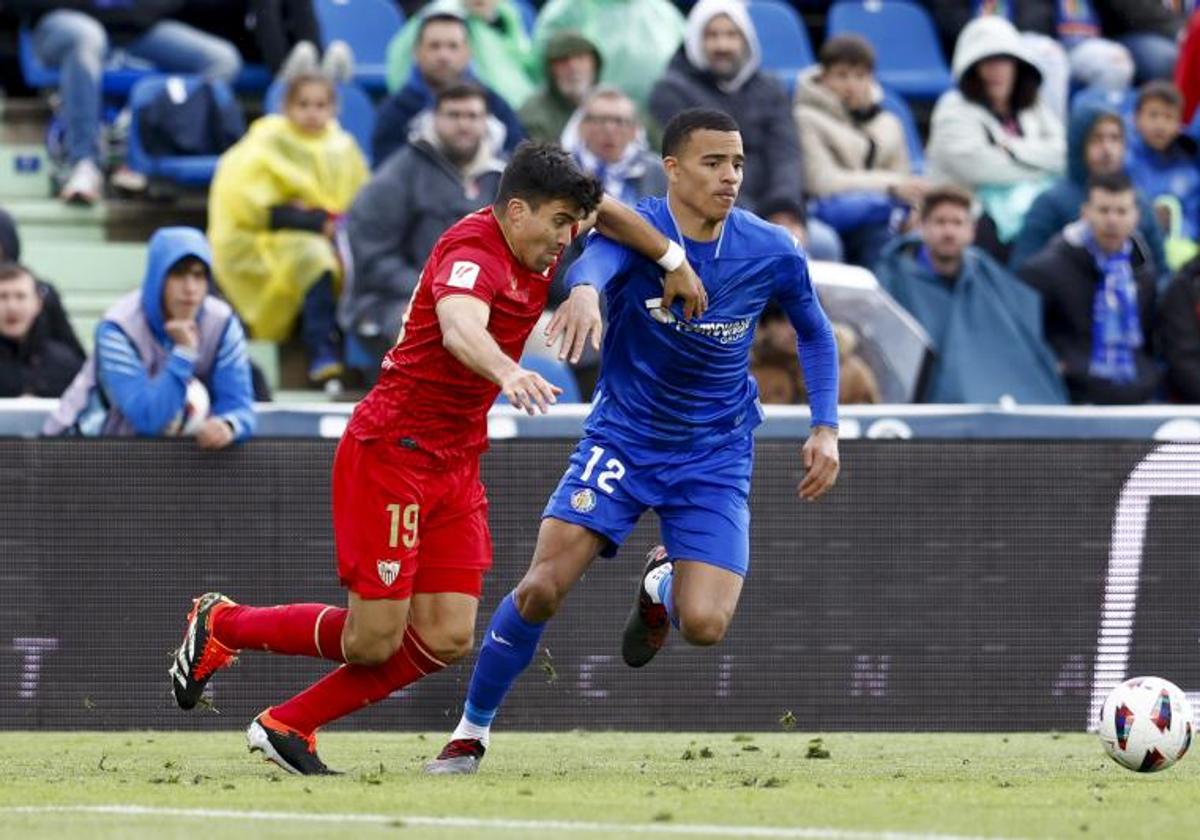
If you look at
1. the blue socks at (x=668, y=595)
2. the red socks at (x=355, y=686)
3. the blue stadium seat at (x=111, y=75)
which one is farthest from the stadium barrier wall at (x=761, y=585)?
the blue stadium seat at (x=111, y=75)

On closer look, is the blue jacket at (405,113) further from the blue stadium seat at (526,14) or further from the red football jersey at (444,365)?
the red football jersey at (444,365)

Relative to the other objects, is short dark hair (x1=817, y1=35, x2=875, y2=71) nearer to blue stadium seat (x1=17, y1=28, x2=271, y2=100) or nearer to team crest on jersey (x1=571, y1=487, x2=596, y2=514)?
blue stadium seat (x1=17, y1=28, x2=271, y2=100)

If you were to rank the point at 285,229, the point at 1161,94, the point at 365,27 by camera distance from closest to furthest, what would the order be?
the point at 285,229 < the point at 1161,94 < the point at 365,27

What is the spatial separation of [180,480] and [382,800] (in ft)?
12.5

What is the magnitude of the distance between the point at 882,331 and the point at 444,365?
5.20 meters

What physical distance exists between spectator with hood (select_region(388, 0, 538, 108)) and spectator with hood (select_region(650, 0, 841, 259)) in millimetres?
1093

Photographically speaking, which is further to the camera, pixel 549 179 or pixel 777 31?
pixel 777 31

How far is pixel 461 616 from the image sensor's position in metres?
8.33

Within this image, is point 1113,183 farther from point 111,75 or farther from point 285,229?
point 111,75

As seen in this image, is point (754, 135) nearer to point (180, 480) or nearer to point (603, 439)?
point (180, 480)

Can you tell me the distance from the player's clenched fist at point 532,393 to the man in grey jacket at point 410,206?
5811 millimetres

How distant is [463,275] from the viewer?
7.71 m

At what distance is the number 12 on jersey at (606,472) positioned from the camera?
28.2 ft

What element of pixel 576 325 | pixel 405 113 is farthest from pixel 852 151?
pixel 576 325
